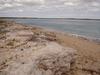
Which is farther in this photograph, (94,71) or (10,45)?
(10,45)

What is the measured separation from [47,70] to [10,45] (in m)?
2.85

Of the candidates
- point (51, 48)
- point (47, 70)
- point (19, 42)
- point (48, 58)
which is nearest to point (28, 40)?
point (19, 42)

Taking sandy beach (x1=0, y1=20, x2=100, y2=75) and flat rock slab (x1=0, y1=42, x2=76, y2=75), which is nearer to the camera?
flat rock slab (x1=0, y1=42, x2=76, y2=75)

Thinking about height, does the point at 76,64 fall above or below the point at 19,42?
below

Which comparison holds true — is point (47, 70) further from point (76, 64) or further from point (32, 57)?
point (76, 64)

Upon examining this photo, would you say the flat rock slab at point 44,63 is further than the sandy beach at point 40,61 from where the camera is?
No

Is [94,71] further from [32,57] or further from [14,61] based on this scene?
[14,61]

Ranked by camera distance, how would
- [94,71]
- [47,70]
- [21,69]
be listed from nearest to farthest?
[21,69], [47,70], [94,71]

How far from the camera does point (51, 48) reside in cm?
720

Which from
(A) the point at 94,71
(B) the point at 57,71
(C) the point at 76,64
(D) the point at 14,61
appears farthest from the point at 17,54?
(A) the point at 94,71

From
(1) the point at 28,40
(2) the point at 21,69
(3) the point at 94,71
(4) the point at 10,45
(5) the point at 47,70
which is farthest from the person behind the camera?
(1) the point at 28,40

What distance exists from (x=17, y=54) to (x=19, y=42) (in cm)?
182

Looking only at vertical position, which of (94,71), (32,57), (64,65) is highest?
(32,57)

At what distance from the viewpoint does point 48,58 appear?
636cm
